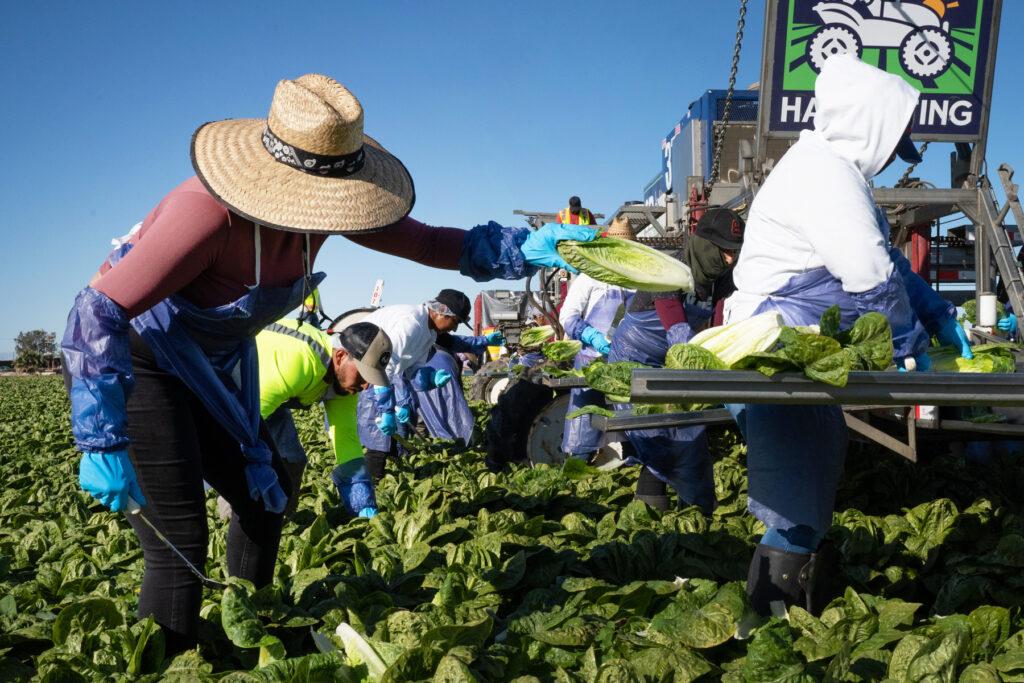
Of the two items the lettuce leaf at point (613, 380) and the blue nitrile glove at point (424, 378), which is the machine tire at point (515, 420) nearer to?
the blue nitrile glove at point (424, 378)

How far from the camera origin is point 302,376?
3.91 metres

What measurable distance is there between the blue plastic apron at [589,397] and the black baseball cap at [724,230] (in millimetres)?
1977

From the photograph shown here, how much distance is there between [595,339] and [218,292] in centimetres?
393

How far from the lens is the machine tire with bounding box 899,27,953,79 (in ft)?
22.0

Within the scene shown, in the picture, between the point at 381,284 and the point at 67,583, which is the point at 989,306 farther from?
the point at 381,284

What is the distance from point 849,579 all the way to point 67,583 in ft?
10.4

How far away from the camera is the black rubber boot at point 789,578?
269 centimetres

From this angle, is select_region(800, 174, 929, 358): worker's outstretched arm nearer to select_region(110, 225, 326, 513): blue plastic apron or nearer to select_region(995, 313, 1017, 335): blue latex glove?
select_region(110, 225, 326, 513): blue plastic apron

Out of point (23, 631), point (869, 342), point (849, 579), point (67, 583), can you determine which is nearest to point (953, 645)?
point (869, 342)

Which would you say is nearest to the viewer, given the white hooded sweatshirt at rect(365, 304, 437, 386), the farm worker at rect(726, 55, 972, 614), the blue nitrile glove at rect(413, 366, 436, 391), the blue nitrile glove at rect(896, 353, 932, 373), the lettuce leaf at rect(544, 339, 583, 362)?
the farm worker at rect(726, 55, 972, 614)

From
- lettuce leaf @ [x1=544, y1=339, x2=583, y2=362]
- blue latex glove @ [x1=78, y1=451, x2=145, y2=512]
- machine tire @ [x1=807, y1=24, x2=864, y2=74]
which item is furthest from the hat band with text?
machine tire @ [x1=807, y1=24, x2=864, y2=74]

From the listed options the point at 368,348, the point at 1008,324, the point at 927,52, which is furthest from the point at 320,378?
the point at 1008,324

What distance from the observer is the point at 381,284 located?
15.9m

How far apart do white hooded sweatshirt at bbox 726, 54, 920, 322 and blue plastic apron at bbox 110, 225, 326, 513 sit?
138cm
